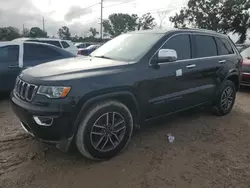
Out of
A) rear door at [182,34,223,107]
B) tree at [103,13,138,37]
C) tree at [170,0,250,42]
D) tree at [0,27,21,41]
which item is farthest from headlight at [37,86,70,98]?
tree at [103,13,138,37]

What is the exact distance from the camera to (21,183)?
2672mm

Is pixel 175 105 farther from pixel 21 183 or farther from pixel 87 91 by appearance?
pixel 21 183

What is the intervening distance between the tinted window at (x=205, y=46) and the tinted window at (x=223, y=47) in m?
0.17

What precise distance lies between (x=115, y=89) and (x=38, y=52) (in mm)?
3913

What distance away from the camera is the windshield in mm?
3511

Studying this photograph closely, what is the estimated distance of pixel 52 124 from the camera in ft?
8.78

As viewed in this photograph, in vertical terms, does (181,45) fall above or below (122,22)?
below

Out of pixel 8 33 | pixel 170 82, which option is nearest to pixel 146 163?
pixel 170 82

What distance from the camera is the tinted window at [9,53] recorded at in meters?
5.62

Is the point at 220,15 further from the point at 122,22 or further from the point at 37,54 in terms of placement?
the point at 37,54

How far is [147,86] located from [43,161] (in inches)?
66.9

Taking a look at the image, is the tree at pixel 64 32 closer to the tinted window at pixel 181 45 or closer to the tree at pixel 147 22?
the tree at pixel 147 22

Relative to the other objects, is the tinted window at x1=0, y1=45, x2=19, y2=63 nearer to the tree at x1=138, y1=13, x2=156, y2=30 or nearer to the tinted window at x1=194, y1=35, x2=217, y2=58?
the tinted window at x1=194, y1=35, x2=217, y2=58

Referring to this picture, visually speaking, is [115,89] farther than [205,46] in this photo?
No
